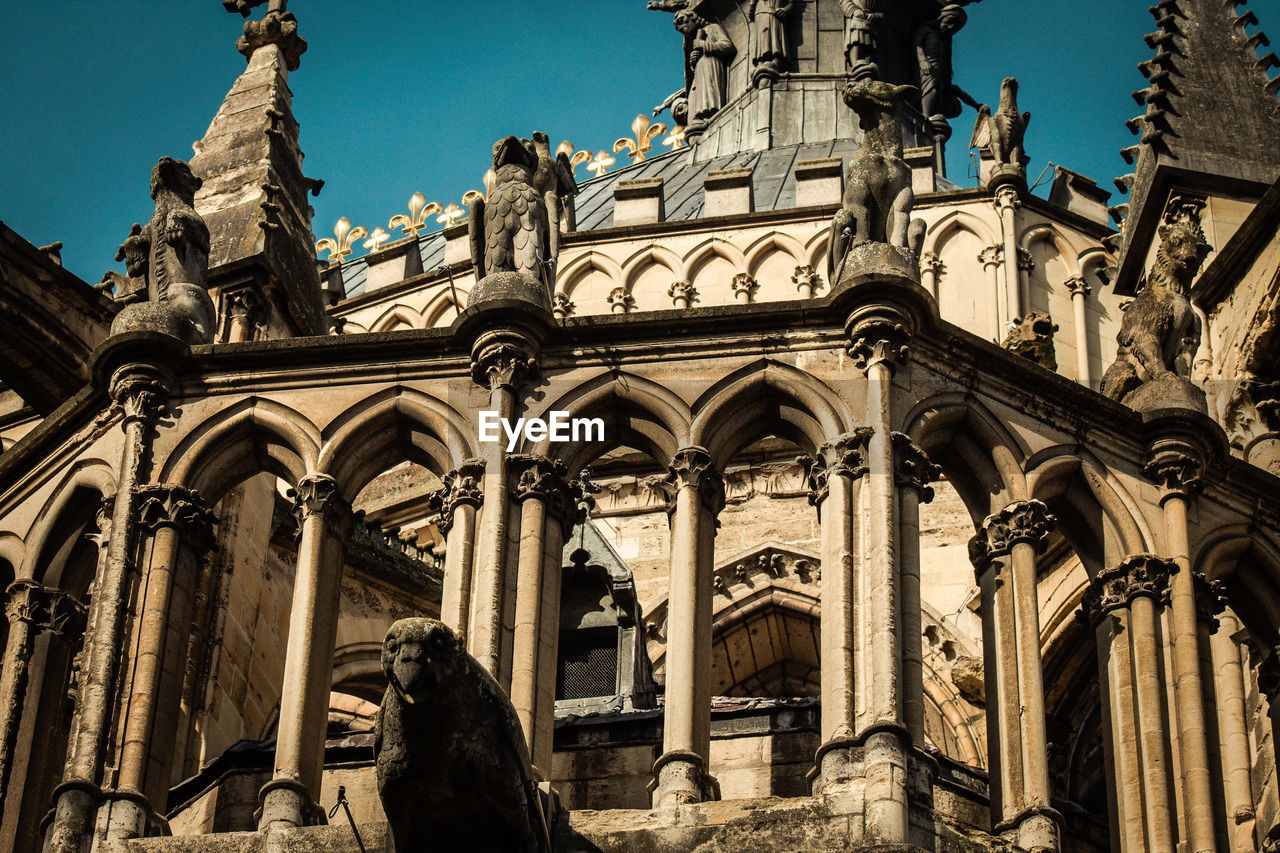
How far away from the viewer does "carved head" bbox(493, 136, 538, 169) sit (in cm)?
2639

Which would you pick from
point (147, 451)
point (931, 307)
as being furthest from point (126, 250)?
point (931, 307)

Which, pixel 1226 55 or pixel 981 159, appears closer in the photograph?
pixel 1226 55

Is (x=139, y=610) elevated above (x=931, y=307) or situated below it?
below

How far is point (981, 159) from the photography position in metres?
41.7

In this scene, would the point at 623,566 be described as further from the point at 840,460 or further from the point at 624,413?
the point at 840,460

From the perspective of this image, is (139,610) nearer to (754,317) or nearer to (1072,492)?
(754,317)

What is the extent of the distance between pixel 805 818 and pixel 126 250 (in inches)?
332

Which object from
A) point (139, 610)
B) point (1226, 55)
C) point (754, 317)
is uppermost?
point (1226, 55)

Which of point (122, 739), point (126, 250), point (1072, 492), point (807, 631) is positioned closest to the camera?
point (122, 739)

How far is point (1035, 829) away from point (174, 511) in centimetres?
701

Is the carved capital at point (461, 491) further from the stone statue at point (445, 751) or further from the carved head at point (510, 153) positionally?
the stone statue at point (445, 751)

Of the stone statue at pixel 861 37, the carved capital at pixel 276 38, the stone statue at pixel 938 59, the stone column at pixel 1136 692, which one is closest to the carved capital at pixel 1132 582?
the stone column at pixel 1136 692

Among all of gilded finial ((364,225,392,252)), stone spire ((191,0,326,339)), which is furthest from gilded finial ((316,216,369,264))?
stone spire ((191,0,326,339))

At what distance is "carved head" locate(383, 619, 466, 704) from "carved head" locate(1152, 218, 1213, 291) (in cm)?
972
